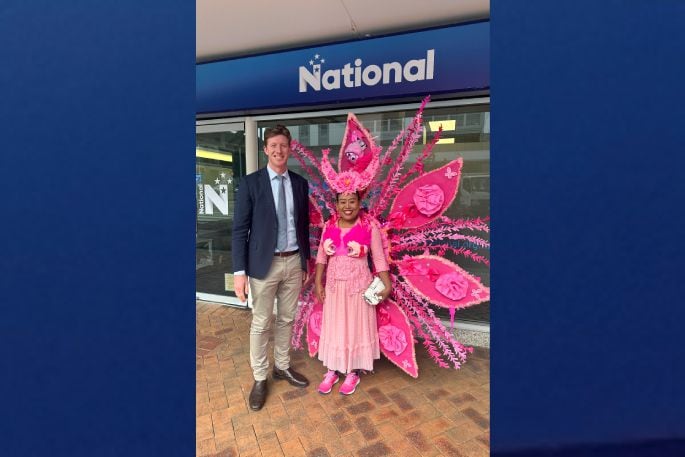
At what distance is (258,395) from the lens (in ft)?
8.68

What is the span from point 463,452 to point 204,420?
172cm

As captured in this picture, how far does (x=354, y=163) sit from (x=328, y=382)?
1.76 metres

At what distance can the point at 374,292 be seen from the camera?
2.69m

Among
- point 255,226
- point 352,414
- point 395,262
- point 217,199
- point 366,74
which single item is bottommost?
point 352,414

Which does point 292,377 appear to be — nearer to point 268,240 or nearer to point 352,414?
point 352,414

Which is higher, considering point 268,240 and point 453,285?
point 268,240

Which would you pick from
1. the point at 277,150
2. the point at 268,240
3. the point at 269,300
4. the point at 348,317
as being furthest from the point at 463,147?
the point at 269,300

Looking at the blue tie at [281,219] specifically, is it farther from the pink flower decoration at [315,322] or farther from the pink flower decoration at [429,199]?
the pink flower decoration at [429,199]

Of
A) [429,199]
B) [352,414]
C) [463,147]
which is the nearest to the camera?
[352,414]

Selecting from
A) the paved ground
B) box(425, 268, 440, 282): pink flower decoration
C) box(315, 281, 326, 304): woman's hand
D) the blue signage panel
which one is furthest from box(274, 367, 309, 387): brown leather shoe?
the blue signage panel

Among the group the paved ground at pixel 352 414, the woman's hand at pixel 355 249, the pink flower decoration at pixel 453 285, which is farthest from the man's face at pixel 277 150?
the paved ground at pixel 352 414

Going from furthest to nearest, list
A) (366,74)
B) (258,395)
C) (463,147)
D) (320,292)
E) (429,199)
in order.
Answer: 1. (463,147)
2. (366,74)
3. (320,292)
4. (429,199)
5. (258,395)

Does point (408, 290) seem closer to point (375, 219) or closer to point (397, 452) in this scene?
point (375, 219)

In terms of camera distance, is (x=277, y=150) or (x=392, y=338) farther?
(x=392, y=338)
